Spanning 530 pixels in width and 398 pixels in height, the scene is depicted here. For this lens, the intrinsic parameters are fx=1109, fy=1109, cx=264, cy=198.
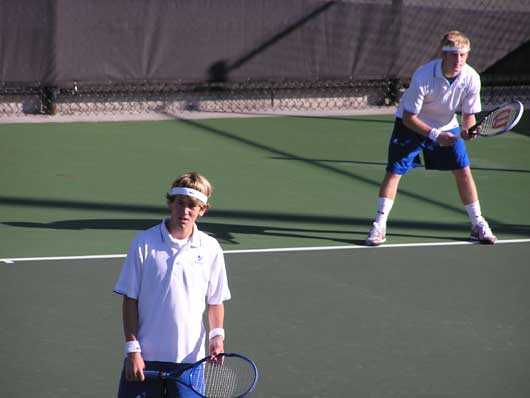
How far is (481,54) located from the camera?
48.6ft

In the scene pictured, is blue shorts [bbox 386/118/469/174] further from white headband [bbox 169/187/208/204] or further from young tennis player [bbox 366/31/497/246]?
white headband [bbox 169/187/208/204]

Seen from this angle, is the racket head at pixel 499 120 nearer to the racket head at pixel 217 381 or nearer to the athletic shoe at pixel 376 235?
the athletic shoe at pixel 376 235

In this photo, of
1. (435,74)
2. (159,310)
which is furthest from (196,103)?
(159,310)

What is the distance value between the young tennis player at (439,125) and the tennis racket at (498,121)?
11 centimetres

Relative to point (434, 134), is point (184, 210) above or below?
below

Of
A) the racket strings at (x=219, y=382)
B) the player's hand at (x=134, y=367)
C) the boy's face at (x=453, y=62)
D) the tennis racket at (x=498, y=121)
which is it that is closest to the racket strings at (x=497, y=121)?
the tennis racket at (x=498, y=121)

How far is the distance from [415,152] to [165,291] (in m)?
4.28

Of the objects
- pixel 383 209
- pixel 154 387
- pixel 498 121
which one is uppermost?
pixel 498 121

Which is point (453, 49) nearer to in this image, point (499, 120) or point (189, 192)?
point (499, 120)

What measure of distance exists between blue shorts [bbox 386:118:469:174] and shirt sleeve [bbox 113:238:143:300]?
4196 millimetres

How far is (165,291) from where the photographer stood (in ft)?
13.3

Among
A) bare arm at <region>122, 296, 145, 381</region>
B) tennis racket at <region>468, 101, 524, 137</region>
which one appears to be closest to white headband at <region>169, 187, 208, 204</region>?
bare arm at <region>122, 296, 145, 381</region>

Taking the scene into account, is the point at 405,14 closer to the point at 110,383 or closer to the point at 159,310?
the point at 110,383

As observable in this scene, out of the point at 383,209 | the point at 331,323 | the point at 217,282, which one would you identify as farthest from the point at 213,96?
the point at 217,282
